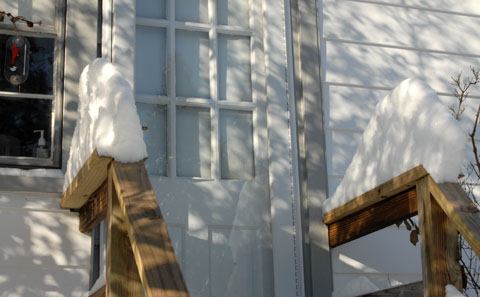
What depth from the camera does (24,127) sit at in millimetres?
3787

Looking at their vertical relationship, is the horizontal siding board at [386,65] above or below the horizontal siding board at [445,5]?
A: below

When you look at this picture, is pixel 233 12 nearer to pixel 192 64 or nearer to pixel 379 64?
pixel 192 64

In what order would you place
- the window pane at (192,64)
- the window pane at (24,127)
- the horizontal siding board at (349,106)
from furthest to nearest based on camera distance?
the horizontal siding board at (349,106) < the window pane at (192,64) < the window pane at (24,127)

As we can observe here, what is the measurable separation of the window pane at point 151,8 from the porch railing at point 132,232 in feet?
4.19

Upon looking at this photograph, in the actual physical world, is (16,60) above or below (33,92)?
above

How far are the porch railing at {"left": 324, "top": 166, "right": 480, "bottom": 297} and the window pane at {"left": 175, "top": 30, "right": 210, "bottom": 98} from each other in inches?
50.4

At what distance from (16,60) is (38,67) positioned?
0.12 m

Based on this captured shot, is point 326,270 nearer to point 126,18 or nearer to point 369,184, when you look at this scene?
point 369,184

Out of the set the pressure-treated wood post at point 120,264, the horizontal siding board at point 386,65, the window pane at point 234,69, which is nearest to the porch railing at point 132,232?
the pressure-treated wood post at point 120,264

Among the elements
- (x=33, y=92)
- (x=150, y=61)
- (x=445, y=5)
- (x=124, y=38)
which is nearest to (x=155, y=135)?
(x=150, y=61)

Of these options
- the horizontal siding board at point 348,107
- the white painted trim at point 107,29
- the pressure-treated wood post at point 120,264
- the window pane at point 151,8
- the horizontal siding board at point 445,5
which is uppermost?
the horizontal siding board at point 445,5

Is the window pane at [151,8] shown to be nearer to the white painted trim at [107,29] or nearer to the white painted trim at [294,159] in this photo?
the white painted trim at [107,29]

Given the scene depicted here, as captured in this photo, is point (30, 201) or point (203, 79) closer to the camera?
point (30, 201)

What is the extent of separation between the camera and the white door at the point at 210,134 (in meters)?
3.89
